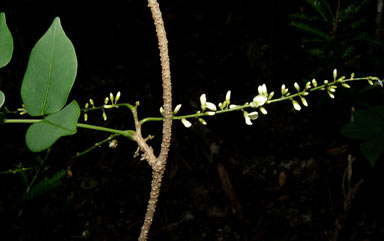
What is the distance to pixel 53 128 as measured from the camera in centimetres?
49

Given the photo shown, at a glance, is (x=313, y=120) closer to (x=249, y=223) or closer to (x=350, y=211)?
(x=350, y=211)

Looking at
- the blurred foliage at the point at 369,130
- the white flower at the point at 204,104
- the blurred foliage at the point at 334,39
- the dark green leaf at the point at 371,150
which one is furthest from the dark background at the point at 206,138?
the white flower at the point at 204,104

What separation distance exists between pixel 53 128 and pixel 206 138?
2.09 meters

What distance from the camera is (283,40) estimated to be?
2842mm

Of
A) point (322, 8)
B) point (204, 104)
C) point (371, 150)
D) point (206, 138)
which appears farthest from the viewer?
point (206, 138)

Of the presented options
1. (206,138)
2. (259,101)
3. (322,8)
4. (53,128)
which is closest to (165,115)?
(53,128)

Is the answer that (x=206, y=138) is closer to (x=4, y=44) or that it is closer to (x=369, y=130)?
(x=369, y=130)

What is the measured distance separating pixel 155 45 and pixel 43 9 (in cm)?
98

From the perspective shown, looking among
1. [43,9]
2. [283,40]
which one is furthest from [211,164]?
[43,9]

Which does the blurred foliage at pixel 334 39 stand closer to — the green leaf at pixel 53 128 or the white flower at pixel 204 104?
the white flower at pixel 204 104

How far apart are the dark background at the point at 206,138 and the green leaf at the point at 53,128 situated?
3.94 feet

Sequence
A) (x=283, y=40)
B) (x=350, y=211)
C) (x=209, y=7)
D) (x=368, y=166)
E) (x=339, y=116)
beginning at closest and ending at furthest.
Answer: (x=350, y=211)
(x=368, y=166)
(x=339, y=116)
(x=283, y=40)
(x=209, y=7)

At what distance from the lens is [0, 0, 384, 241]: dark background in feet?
6.86

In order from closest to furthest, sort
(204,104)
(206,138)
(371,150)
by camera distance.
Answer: (204,104), (371,150), (206,138)
